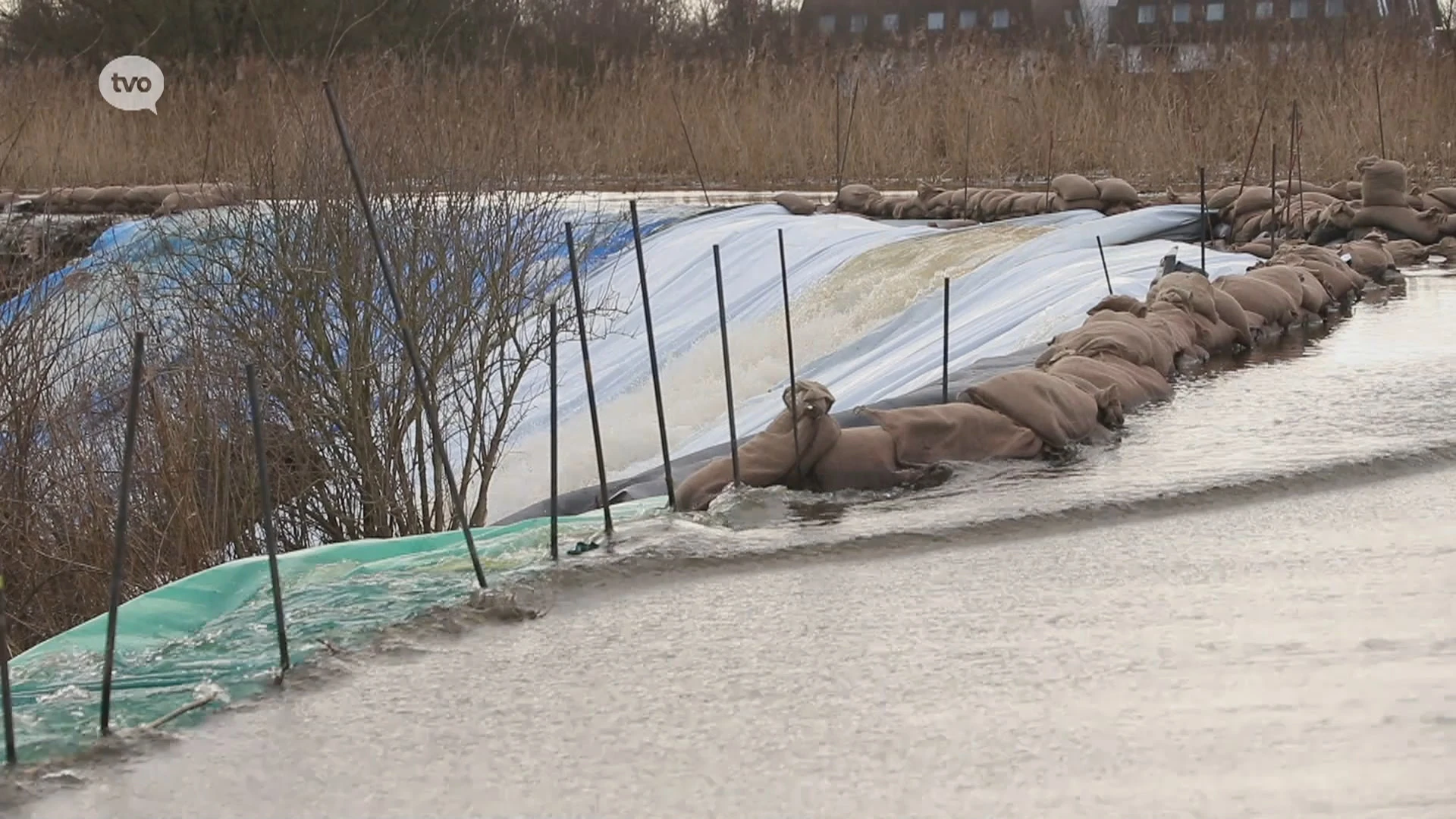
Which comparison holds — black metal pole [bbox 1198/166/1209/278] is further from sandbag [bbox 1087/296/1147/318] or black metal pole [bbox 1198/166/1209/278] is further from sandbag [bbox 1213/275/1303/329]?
sandbag [bbox 1087/296/1147/318]

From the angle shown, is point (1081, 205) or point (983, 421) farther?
point (1081, 205)

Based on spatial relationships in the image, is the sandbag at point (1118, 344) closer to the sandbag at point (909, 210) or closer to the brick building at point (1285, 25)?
the sandbag at point (909, 210)

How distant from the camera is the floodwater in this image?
8.29ft

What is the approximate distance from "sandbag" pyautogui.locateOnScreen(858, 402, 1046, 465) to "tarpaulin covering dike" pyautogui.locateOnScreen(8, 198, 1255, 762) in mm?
302

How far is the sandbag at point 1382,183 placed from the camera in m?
8.91

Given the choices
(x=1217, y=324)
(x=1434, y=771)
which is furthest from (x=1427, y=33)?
(x=1434, y=771)

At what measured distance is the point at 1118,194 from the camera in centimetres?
1017

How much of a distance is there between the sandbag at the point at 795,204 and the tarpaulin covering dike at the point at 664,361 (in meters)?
0.12

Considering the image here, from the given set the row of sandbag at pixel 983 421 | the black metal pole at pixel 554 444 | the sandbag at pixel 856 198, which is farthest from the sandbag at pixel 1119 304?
the sandbag at pixel 856 198

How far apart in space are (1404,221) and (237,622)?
723 centimetres

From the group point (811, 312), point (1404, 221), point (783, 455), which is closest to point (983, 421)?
point (783, 455)

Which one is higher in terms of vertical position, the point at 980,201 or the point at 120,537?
the point at 980,201

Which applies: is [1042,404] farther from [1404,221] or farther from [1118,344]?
[1404,221]

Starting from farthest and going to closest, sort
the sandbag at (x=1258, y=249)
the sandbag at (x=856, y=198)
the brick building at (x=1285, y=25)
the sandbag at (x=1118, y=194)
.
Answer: the brick building at (x=1285, y=25) < the sandbag at (x=856, y=198) < the sandbag at (x=1118, y=194) < the sandbag at (x=1258, y=249)
